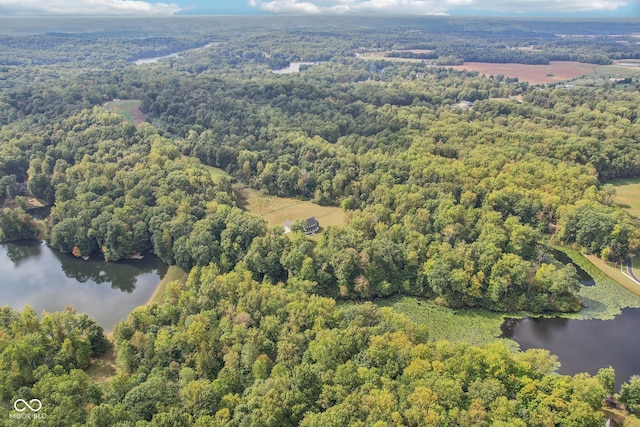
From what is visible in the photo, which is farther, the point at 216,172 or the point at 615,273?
the point at 216,172

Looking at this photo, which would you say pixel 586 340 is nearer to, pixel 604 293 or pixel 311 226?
pixel 604 293

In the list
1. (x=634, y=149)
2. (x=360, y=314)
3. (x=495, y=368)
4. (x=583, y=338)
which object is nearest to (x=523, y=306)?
(x=583, y=338)

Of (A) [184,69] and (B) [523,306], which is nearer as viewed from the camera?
(B) [523,306]

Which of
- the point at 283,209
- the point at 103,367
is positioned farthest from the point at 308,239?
the point at 103,367

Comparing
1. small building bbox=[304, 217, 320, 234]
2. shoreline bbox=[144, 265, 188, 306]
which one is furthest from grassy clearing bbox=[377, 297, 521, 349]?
shoreline bbox=[144, 265, 188, 306]

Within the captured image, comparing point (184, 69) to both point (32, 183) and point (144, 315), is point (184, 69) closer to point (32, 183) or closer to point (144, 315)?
point (32, 183)

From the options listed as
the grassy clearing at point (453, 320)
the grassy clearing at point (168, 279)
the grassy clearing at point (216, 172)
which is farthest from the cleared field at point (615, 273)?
the grassy clearing at point (216, 172)

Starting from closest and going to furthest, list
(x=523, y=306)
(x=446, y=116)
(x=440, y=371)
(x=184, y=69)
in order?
(x=440, y=371) < (x=523, y=306) < (x=446, y=116) < (x=184, y=69)
